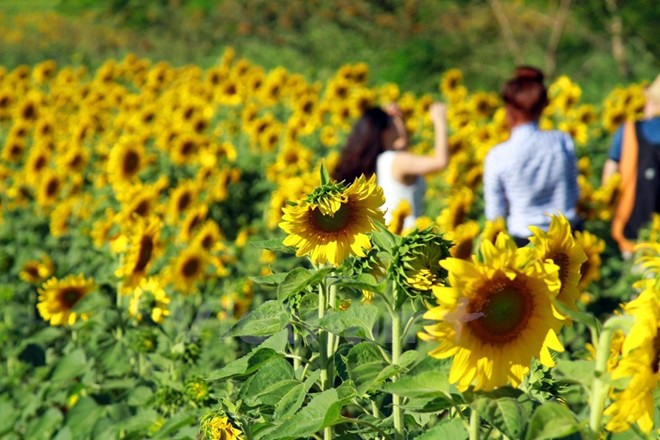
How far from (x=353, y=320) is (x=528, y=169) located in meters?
2.30

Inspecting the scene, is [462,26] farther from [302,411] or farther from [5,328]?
[302,411]

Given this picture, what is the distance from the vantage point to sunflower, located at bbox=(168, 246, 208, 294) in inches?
138

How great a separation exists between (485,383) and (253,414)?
0.45 metres

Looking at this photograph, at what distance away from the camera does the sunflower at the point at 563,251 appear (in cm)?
109

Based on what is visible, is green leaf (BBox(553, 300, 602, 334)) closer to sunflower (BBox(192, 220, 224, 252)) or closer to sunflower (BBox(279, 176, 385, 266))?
sunflower (BBox(279, 176, 385, 266))

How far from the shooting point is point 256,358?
4.42 feet

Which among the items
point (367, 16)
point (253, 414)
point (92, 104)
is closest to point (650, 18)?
point (367, 16)

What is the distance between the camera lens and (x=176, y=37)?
14625mm

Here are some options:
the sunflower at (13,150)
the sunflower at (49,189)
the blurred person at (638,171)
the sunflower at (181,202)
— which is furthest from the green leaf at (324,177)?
the sunflower at (13,150)

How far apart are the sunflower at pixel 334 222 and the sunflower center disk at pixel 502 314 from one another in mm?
285

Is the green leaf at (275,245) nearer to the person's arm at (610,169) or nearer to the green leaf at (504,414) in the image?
the green leaf at (504,414)

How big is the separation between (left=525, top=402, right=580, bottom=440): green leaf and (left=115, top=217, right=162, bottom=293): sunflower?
5.58 ft

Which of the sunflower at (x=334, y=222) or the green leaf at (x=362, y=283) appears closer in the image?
the green leaf at (x=362, y=283)

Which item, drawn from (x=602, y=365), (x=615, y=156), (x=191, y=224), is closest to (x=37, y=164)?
(x=191, y=224)
